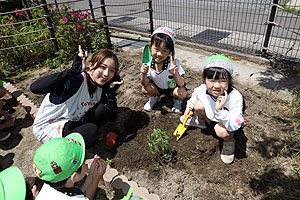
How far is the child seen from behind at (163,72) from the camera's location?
269 cm

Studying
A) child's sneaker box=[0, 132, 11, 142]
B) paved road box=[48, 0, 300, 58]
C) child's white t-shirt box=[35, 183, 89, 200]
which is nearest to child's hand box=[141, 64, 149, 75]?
child's white t-shirt box=[35, 183, 89, 200]

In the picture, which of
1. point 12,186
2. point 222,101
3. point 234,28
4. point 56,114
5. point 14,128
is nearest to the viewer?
point 12,186

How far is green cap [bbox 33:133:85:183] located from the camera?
1550 millimetres

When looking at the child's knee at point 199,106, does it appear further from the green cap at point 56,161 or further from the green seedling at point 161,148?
the green cap at point 56,161

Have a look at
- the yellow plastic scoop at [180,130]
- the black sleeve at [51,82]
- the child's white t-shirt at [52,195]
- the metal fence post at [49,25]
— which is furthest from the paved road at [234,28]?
the child's white t-shirt at [52,195]

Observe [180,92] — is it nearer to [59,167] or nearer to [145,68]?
[145,68]

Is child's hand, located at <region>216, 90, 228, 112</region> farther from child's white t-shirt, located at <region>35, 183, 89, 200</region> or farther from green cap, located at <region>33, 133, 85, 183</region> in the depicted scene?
child's white t-shirt, located at <region>35, 183, 89, 200</region>

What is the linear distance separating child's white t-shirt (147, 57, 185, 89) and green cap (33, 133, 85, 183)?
168cm

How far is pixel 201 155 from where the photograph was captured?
254 centimetres

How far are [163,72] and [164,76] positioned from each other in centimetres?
6

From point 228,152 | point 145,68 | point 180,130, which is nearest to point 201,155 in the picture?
point 228,152

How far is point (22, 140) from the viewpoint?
3203 mm

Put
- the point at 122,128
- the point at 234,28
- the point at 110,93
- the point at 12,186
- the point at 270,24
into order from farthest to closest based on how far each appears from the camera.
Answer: the point at 234,28, the point at 270,24, the point at 122,128, the point at 110,93, the point at 12,186

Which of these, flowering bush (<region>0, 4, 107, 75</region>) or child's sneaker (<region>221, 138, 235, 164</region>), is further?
flowering bush (<region>0, 4, 107, 75</region>)
